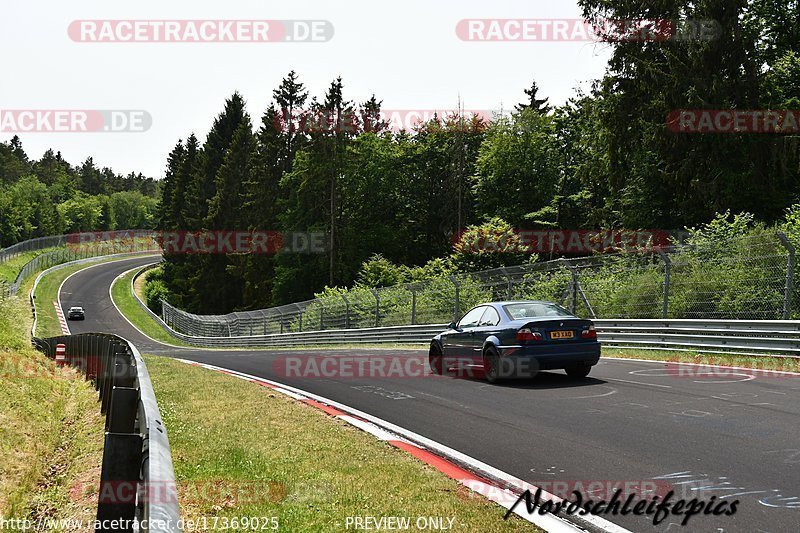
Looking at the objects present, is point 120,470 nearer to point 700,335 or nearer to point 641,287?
point 700,335

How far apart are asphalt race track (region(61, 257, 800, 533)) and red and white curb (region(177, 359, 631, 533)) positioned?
0.46 ft

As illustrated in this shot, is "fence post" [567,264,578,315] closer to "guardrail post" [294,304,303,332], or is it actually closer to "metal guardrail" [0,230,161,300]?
"guardrail post" [294,304,303,332]

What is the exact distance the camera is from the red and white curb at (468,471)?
14.6ft

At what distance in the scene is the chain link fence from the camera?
46.2 feet

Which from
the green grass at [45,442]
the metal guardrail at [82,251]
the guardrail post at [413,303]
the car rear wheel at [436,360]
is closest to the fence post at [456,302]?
the guardrail post at [413,303]

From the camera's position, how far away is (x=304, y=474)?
573 cm

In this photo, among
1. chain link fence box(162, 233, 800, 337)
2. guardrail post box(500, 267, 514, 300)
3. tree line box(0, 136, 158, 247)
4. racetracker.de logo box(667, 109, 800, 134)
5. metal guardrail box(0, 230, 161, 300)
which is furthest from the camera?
tree line box(0, 136, 158, 247)

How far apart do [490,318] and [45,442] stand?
6.87m

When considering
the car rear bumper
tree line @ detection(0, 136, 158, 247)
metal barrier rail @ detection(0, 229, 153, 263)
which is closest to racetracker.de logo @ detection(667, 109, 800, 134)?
the car rear bumper

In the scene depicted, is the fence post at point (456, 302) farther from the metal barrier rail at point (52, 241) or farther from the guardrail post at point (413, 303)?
the metal barrier rail at point (52, 241)

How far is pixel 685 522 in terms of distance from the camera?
4328 millimetres

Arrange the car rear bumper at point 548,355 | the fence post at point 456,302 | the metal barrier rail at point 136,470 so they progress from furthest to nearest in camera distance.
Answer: the fence post at point 456,302
the car rear bumper at point 548,355
the metal barrier rail at point 136,470

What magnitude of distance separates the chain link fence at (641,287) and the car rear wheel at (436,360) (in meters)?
6.05

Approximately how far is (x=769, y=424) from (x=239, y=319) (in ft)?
137
